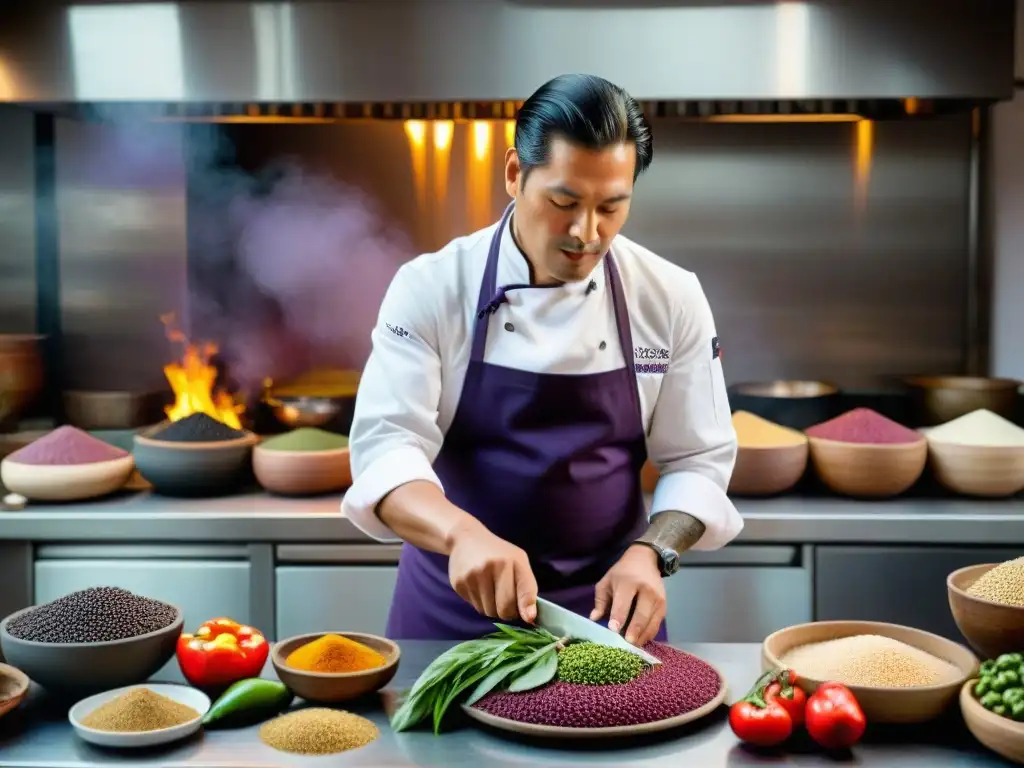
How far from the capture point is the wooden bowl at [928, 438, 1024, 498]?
3.00 m

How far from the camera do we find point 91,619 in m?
1.65

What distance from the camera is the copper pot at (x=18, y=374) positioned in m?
3.47

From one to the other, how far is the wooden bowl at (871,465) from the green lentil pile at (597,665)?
1578 mm

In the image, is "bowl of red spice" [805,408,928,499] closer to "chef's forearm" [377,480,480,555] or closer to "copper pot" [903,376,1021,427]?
"copper pot" [903,376,1021,427]

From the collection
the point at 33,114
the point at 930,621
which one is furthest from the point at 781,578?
the point at 33,114

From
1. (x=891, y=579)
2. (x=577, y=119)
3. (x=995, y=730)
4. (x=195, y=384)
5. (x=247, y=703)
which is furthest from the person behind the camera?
(x=195, y=384)

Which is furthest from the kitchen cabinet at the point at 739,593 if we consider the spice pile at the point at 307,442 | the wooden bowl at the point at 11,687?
the wooden bowl at the point at 11,687

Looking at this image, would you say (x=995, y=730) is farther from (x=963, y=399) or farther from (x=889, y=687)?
(x=963, y=399)

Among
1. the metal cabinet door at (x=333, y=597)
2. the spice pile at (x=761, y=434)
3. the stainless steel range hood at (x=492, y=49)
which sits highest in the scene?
the stainless steel range hood at (x=492, y=49)

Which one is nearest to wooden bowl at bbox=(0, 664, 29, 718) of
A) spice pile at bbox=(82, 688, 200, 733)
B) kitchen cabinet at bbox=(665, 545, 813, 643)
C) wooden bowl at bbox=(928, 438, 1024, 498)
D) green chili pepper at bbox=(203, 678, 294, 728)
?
spice pile at bbox=(82, 688, 200, 733)

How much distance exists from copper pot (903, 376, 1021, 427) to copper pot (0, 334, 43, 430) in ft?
8.79

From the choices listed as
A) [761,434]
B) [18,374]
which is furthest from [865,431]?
[18,374]

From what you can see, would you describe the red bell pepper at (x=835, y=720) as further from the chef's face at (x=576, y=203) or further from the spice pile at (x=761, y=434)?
the spice pile at (x=761, y=434)

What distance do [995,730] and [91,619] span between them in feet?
3.99
